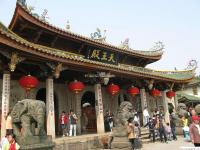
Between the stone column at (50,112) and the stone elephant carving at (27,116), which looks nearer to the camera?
the stone elephant carving at (27,116)

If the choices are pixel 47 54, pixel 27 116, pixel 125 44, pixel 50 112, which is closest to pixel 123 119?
pixel 50 112

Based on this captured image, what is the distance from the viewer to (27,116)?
700 cm

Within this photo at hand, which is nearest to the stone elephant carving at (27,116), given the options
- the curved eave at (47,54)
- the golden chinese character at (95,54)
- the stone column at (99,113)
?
the curved eave at (47,54)

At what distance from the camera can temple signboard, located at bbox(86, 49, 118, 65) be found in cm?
1487

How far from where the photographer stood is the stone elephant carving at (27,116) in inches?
274

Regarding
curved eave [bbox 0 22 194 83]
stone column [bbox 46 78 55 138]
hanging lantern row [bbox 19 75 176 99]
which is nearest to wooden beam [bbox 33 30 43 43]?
curved eave [bbox 0 22 194 83]

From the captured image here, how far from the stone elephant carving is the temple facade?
1.94m

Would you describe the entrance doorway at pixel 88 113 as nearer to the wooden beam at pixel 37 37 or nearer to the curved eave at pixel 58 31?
the curved eave at pixel 58 31

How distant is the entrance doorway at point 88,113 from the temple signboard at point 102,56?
2186 mm

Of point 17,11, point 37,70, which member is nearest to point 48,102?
point 37,70

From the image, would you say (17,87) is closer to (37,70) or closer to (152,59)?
(37,70)

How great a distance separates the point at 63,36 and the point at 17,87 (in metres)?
3.64

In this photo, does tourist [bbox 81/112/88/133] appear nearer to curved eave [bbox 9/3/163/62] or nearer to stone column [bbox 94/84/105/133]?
stone column [bbox 94/84/105/133]

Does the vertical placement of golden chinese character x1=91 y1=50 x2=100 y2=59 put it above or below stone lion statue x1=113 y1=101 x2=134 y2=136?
above
